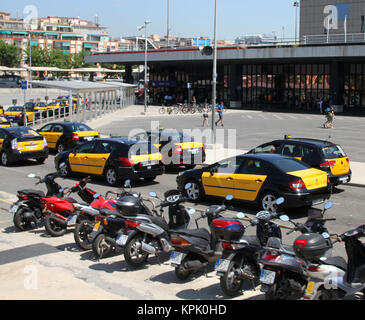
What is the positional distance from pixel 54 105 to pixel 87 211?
3869 centimetres

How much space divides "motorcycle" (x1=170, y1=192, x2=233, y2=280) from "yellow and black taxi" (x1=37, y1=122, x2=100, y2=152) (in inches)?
632

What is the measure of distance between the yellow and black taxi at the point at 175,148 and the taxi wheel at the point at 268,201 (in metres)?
6.46

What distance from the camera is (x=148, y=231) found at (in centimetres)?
838

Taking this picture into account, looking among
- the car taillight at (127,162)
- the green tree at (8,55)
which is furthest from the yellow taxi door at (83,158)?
the green tree at (8,55)

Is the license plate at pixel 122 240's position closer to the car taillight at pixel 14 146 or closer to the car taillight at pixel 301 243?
the car taillight at pixel 301 243

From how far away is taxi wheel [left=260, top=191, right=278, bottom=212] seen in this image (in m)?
12.2

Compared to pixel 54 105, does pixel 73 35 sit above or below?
above

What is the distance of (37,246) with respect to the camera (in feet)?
33.2

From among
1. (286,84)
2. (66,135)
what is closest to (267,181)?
(66,135)

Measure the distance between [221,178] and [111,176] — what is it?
4456mm

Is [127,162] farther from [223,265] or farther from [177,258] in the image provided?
[223,265]

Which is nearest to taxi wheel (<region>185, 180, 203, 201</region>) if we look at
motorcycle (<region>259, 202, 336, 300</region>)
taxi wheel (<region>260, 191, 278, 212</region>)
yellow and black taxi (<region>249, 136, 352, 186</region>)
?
taxi wheel (<region>260, 191, 278, 212</region>)
